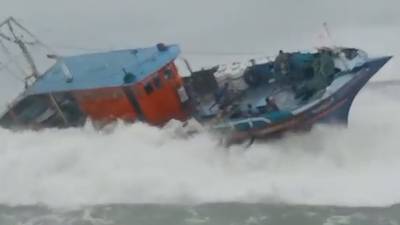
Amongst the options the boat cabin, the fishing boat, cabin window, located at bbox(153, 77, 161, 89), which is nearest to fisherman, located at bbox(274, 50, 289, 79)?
the fishing boat

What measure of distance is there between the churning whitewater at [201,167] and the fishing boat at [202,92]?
1.44 ft

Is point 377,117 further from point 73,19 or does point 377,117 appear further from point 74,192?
point 73,19

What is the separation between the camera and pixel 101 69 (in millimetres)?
23938

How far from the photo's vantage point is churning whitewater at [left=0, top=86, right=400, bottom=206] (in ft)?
67.3

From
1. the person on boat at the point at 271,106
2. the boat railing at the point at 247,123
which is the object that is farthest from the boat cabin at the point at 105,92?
the person on boat at the point at 271,106

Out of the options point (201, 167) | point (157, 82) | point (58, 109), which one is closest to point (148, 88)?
point (157, 82)

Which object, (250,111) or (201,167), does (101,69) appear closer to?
(201,167)

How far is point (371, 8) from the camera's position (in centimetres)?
3111

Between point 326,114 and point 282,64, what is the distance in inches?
82.5

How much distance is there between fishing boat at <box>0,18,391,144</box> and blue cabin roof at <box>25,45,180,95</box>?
0.03 meters

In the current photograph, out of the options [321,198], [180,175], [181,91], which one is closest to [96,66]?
[181,91]

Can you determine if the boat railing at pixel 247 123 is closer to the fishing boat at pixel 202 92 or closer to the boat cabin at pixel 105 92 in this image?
the fishing boat at pixel 202 92

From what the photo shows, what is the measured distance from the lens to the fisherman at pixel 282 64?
2323 centimetres

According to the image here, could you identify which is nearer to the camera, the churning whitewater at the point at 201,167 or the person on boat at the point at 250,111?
the churning whitewater at the point at 201,167
